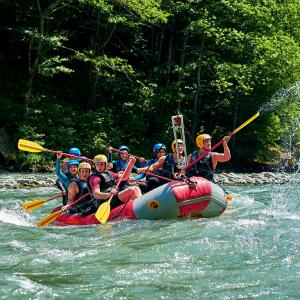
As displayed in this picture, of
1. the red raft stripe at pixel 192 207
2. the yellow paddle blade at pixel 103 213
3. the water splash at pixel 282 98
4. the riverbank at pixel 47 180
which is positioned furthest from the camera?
the water splash at pixel 282 98

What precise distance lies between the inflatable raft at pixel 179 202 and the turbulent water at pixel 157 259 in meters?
0.16

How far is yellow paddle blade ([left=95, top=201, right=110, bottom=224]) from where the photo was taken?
768 centimetres

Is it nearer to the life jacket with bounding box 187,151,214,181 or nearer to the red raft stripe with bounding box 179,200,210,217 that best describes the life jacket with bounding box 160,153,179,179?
the life jacket with bounding box 187,151,214,181

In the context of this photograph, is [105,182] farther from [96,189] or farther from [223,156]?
[223,156]

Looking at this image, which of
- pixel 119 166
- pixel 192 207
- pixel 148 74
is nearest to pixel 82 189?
pixel 192 207

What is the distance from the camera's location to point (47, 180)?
14461 millimetres

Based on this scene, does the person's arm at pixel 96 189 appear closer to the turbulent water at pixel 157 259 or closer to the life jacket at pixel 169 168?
the turbulent water at pixel 157 259

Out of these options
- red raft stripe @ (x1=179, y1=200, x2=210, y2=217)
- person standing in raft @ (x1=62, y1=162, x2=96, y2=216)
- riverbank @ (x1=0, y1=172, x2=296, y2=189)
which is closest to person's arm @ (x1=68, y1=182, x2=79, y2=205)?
person standing in raft @ (x1=62, y1=162, x2=96, y2=216)

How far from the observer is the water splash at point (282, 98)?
73.8 ft

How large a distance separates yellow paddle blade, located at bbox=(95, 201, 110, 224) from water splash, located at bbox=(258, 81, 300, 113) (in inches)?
624

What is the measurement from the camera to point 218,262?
210 inches

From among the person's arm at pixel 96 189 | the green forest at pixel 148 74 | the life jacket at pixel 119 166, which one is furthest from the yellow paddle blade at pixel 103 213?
the green forest at pixel 148 74

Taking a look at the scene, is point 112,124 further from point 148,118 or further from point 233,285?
point 233,285

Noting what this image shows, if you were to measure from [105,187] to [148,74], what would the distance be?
14.5m
